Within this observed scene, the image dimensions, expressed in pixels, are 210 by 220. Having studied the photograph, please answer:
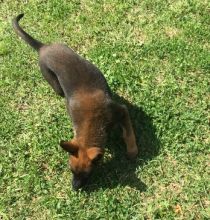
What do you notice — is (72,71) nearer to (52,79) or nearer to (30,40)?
(52,79)

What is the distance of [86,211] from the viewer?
18.8 ft

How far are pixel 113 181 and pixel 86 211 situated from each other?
48cm

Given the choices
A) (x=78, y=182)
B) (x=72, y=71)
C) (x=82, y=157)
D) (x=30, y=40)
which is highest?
(x=72, y=71)

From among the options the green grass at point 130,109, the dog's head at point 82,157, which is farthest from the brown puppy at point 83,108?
the green grass at point 130,109

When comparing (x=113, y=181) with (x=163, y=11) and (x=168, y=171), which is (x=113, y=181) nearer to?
(x=168, y=171)

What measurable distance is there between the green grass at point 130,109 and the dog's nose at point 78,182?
0.18 m

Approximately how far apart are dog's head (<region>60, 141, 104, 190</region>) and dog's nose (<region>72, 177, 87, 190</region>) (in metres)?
0.12

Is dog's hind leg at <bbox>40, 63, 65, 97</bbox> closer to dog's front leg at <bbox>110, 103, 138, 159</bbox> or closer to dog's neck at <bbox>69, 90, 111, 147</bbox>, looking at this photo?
dog's neck at <bbox>69, 90, 111, 147</bbox>

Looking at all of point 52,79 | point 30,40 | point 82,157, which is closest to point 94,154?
point 82,157

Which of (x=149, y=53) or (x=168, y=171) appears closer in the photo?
(x=168, y=171)

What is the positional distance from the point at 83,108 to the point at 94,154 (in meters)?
0.67

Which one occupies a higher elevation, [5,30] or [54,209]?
[5,30]

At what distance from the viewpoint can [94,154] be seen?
5.34 m

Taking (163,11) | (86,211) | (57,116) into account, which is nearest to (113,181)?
(86,211)
